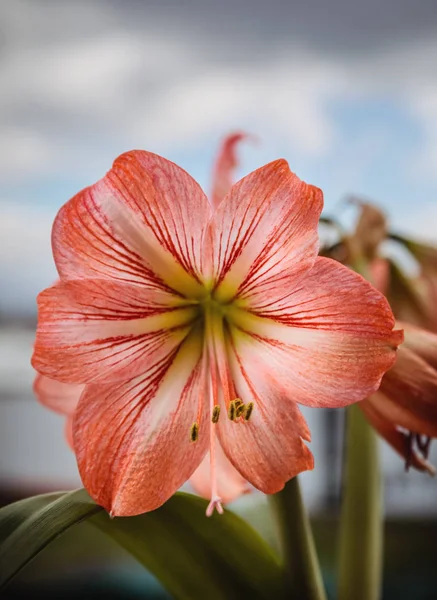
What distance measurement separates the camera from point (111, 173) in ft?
0.79

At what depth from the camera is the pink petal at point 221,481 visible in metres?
0.32

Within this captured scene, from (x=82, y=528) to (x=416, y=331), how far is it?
120 centimetres

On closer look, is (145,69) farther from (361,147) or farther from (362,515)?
(362,515)

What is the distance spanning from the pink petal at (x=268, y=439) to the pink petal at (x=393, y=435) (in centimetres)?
5

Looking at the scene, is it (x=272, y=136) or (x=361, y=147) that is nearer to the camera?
(x=361, y=147)

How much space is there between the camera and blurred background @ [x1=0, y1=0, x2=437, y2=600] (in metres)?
1.60

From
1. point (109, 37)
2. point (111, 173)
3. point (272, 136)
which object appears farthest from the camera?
point (272, 136)

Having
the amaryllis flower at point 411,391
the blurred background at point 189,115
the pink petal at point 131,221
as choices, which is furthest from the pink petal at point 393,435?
the blurred background at point 189,115

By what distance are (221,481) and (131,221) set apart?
139 mm

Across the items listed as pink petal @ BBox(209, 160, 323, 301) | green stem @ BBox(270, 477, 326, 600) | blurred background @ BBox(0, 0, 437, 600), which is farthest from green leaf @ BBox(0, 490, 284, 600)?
blurred background @ BBox(0, 0, 437, 600)

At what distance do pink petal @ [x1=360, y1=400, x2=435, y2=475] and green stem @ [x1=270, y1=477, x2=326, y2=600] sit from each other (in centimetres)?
5

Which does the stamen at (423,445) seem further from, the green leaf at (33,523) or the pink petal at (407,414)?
the green leaf at (33,523)

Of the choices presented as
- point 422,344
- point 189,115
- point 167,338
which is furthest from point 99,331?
point 189,115

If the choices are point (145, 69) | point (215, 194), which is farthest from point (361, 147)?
point (215, 194)
